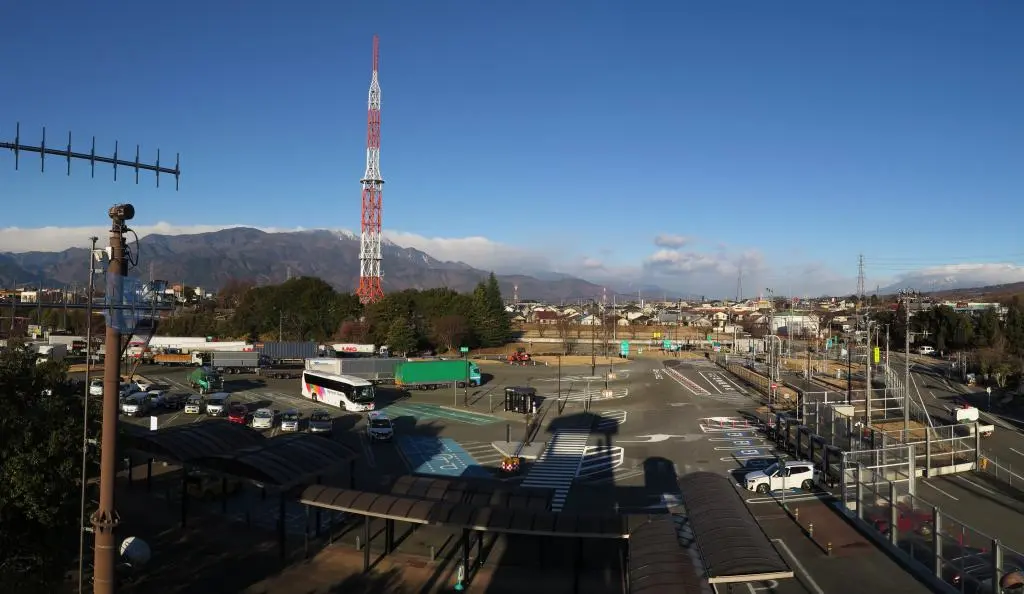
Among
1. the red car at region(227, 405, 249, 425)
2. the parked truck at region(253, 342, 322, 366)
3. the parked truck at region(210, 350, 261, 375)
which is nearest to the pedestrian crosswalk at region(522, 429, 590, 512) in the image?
the red car at region(227, 405, 249, 425)

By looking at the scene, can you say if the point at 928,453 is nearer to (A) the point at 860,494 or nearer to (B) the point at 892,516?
(A) the point at 860,494

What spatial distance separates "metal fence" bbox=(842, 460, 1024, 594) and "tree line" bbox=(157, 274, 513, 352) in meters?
47.8

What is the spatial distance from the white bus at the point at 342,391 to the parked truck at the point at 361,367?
343 centimetres

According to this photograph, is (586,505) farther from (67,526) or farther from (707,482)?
(67,526)

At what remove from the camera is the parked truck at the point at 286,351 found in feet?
168

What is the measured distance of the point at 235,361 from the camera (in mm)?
45781

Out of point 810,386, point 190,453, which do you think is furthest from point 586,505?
point 810,386

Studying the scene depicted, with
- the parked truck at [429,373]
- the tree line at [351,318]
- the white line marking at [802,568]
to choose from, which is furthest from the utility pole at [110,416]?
the tree line at [351,318]

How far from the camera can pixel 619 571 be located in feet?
40.6

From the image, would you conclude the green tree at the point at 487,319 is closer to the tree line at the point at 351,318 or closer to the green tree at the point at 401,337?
the tree line at the point at 351,318

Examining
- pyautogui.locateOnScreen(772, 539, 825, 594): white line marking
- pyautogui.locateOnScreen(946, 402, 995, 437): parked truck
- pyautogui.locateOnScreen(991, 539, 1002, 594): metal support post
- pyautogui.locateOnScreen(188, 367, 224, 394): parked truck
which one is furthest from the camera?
pyautogui.locateOnScreen(188, 367, 224, 394): parked truck

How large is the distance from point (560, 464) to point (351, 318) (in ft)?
164

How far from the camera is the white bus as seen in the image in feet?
102

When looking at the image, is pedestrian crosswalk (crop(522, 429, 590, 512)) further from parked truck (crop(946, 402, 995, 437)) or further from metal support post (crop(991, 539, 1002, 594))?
parked truck (crop(946, 402, 995, 437))
